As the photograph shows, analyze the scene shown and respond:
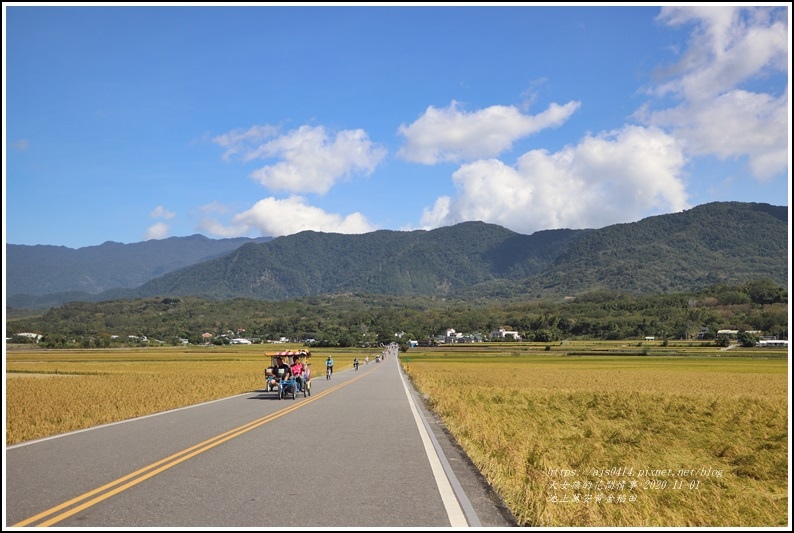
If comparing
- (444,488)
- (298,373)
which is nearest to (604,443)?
(444,488)

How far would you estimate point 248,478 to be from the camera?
973 cm

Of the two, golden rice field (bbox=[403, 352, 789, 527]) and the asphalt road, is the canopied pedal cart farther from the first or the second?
the asphalt road

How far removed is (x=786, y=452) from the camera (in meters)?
16.2

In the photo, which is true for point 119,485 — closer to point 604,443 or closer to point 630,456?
point 630,456

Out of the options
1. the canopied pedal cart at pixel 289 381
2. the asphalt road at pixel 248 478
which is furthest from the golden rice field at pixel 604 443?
the canopied pedal cart at pixel 289 381

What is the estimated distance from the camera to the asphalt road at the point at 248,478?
754 centimetres

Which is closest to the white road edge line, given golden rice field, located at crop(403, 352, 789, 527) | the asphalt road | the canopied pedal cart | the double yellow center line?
the asphalt road

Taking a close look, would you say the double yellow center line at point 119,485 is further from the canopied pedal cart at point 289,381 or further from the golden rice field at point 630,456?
the canopied pedal cart at point 289,381

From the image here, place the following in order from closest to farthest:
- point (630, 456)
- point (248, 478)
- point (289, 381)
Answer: point (248, 478) < point (630, 456) < point (289, 381)

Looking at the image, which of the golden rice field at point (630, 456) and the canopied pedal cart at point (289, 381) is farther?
the canopied pedal cart at point (289, 381)

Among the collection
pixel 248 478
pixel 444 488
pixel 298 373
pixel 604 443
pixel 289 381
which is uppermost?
pixel 298 373

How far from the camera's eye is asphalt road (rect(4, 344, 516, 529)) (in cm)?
754

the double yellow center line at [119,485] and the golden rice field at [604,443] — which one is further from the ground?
the double yellow center line at [119,485]

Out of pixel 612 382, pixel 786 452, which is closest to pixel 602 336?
pixel 612 382
